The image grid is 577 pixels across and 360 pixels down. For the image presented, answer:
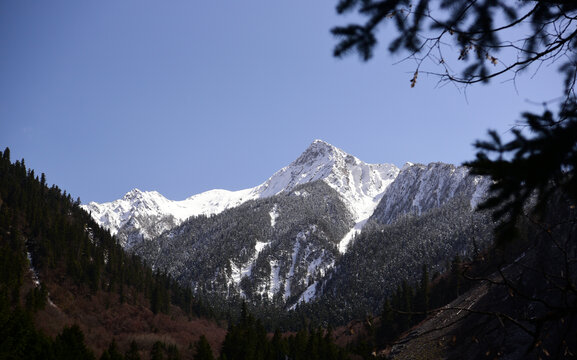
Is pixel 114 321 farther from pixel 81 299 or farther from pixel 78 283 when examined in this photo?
pixel 78 283

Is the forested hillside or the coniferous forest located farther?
the forested hillside

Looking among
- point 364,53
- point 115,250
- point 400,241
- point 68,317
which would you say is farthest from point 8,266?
point 400,241

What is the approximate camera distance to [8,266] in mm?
65125

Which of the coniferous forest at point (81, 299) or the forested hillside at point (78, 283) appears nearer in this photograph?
the coniferous forest at point (81, 299)

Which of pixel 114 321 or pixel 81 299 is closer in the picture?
pixel 114 321

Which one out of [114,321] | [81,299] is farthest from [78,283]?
[114,321]

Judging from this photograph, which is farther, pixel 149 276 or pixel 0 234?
pixel 149 276

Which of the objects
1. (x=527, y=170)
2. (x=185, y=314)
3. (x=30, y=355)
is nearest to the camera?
(x=527, y=170)

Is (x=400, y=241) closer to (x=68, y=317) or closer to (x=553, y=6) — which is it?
(x=68, y=317)

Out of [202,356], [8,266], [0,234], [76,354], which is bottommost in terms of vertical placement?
[202,356]

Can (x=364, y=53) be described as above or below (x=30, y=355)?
above

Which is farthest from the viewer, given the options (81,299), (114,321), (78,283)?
(78,283)

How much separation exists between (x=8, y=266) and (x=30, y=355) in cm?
4337

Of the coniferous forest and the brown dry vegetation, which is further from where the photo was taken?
the brown dry vegetation
